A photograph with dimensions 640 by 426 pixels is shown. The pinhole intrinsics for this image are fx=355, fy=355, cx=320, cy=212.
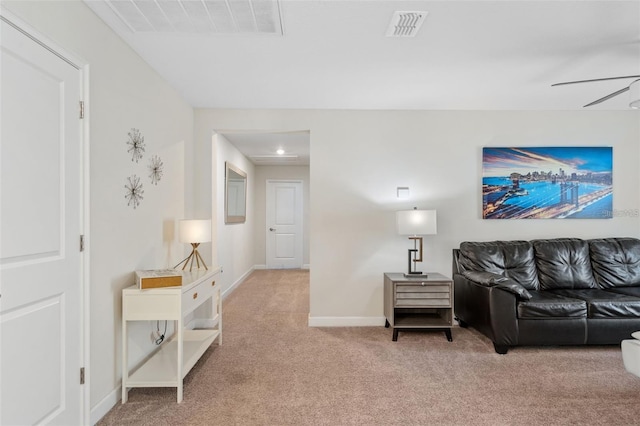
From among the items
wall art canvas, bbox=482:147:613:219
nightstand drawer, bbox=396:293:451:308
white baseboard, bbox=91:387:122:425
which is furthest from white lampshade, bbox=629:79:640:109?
white baseboard, bbox=91:387:122:425

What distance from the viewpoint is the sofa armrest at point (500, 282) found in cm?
314

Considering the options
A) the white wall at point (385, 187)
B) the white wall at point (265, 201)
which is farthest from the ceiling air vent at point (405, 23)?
the white wall at point (265, 201)

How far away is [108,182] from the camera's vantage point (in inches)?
91.5

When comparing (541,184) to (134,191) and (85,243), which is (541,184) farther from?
(85,243)

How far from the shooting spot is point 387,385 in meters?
2.63

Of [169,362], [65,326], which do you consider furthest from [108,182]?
[169,362]

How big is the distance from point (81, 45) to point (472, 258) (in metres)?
3.74

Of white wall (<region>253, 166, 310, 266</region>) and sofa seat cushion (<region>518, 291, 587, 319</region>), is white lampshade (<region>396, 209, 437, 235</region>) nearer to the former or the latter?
sofa seat cushion (<region>518, 291, 587, 319</region>)

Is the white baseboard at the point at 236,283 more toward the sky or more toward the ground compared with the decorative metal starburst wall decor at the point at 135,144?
more toward the ground

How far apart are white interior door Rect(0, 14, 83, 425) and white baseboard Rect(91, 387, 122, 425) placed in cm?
16

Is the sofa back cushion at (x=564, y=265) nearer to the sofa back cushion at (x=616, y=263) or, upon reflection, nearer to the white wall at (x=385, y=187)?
the sofa back cushion at (x=616, y=263)

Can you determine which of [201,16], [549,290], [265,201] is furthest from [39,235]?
[265,201]

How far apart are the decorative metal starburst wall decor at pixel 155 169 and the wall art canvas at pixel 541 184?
341cm

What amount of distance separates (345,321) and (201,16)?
10.6ft
